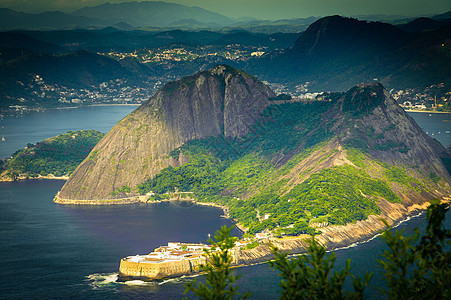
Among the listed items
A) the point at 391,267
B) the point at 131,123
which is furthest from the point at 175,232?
the point at 391,267

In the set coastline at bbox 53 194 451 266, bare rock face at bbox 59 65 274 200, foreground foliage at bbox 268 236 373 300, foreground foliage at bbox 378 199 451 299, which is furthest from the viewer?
bare rock face at bbox 59 65 274 200

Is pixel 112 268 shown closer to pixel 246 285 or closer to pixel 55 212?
pixel 246 285

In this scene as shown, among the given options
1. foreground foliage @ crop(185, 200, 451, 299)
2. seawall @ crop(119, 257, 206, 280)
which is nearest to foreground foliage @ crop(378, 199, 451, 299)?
foreground foliage @ crop(185, 200, 451, 299)

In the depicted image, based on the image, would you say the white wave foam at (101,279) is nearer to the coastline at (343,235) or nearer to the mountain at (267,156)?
the coastline at (343,235)

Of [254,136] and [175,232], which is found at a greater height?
[254,136]

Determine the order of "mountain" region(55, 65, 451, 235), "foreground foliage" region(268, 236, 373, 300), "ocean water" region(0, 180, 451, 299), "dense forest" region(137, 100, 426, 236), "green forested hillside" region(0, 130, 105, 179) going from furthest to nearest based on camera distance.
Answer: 1. "green forested hillside" region(0, 130, 105, 179)
2. "mountain" region(55, 65, 451, 235)
3. "dense forest" region(137, 100, 426, 236)
4. "ocean water" region(0, 180, 451, 299)
5. "foreground foliage" region(268, 236, 373, 300)

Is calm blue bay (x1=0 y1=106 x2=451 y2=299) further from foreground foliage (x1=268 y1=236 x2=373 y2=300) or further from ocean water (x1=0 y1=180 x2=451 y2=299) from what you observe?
foreground foliage (x1=268 y1=236 x2=373 y2=300)
